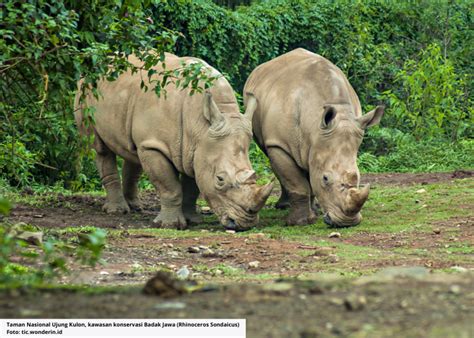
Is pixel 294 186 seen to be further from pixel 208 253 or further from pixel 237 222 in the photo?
pixel 208 253

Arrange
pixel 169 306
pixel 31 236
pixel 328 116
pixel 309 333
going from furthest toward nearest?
pixel 328 116 → pixel 31 236 → pixel 169 306 → pixel 309 333

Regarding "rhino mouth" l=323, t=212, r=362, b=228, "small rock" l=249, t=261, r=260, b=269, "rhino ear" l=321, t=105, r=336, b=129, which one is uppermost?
"rhino ear" l=321, t=105, r=336, b=129

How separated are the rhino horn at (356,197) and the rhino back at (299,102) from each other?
956mm

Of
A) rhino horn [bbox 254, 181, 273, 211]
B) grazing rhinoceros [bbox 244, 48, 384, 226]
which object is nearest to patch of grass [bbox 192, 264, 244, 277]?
rhino horn [bbox 254, 181, 273, 211]

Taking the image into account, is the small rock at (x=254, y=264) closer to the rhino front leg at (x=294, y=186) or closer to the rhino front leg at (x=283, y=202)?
the rhino front leg at (x=294, y=186)

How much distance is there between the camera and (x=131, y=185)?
498 inches

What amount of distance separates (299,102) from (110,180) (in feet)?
8.17

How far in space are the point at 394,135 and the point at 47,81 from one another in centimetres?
924

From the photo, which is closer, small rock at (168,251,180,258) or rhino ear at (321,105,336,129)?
small rock at (168,251,180,258)

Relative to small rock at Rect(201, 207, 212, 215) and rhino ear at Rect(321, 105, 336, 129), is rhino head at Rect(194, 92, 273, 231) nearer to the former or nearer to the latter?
rhino ear at Rect(321, 105, 336, 129)

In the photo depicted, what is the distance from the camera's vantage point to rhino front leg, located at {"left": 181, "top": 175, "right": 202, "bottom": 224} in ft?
37.9

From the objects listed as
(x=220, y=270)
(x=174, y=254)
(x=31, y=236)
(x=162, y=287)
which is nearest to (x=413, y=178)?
(x=174, y=254)

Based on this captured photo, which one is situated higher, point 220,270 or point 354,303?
point 354,303

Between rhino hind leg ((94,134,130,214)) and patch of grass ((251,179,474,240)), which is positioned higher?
patch of grass ((251,179,474,240))
